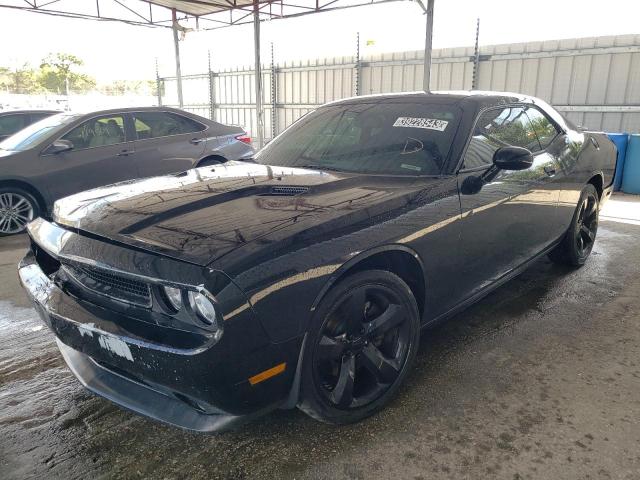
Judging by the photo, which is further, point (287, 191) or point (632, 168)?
point (632, 168)

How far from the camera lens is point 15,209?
5711mm

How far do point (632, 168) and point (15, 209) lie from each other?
8.78 meters

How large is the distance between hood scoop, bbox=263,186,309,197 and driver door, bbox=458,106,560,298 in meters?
0.86

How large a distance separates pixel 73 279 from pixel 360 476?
4.73 feet

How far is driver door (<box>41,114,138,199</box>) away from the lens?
5.75 metres

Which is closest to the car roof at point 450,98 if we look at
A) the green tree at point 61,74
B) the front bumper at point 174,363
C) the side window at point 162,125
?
the front bumper at point 174,363

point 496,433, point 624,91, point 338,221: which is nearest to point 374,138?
point 338,221

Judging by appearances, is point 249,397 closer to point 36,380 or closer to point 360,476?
point 360,476

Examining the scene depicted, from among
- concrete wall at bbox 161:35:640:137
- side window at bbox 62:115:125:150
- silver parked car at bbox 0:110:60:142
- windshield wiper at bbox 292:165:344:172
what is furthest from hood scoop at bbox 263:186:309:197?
concrete wall at bbox 161:35:640:137

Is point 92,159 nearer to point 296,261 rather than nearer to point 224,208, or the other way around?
point 224,208

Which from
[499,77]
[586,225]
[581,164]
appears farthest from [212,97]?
[581,164]

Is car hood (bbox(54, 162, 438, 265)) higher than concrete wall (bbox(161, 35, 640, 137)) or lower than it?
lower

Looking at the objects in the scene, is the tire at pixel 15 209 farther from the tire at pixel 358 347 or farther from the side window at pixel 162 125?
the tire at pixel 358 347

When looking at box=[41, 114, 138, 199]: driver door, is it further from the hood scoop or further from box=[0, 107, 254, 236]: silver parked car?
the hood scoop
